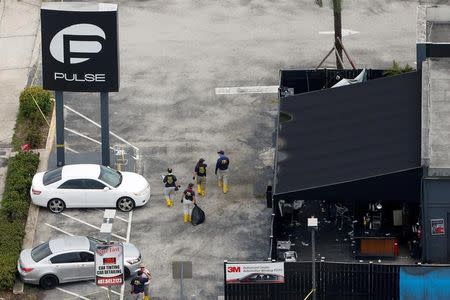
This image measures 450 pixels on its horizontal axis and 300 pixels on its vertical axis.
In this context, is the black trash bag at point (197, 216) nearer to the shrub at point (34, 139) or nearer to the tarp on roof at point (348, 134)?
the tarp on roof at point (348, 134)

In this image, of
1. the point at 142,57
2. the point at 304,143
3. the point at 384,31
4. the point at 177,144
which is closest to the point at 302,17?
the point at 384,31

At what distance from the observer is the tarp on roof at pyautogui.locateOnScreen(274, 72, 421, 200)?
153ft

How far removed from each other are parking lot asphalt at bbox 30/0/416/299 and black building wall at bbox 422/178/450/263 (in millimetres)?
5552

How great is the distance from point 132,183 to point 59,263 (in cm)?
558

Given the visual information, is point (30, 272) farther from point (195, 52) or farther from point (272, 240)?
point (195, 52)

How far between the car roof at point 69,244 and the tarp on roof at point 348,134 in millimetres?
6407

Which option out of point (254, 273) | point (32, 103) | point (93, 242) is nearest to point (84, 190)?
point (93, 242)

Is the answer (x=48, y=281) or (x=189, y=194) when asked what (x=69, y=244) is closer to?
(x=48, y=281)

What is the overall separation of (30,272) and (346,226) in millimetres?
10855

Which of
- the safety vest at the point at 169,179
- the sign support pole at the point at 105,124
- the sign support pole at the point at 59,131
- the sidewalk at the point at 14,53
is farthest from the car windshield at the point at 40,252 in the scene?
the sidewalk at the point at 14,53

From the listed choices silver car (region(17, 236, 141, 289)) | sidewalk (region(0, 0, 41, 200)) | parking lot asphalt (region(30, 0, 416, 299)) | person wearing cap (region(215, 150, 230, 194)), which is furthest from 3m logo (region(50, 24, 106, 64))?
silver car (region(17, 236, 141, 289))

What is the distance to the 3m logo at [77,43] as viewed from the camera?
4981cm

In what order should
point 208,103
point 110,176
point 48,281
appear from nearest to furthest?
1. point 48,281
2. point 110,176
3. point 208,103

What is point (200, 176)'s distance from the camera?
5097 centimetres
